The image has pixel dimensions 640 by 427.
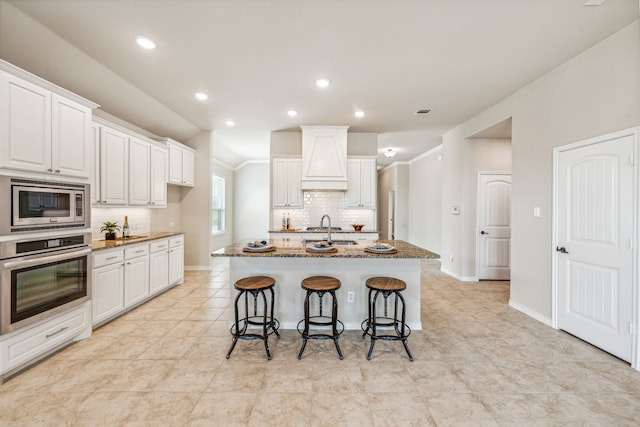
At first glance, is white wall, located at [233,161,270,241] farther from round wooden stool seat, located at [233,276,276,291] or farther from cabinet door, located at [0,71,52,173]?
cabinet door, located at [0,71,52,173]

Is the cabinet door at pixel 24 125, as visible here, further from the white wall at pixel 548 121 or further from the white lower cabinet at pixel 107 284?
the white wall at pixel 548 121

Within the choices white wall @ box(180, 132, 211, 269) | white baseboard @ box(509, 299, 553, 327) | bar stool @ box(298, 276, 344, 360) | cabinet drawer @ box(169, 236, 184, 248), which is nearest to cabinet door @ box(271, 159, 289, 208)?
white wall @ box(180, 132, 211, 269)

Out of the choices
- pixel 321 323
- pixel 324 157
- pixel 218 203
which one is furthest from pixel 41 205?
pixel 218 203

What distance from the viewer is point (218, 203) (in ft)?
26.2

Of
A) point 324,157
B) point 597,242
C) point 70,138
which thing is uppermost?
point 324,157

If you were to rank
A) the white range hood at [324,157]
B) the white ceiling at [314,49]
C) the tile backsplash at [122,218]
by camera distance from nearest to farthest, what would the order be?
the white ceiling at [314,49] < the tile backsplash at [122,218] < the white range hood at [324,157]

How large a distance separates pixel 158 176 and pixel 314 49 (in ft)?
11.1

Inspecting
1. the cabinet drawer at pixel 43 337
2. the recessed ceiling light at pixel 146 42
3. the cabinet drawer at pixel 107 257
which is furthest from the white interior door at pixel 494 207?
the cabinet drawer at pixel 43 337

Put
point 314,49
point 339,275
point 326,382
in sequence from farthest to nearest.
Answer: point 339,275, point 314,49, point 326,382

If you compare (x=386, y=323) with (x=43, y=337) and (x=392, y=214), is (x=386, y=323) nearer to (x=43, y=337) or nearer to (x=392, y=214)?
(x=43, y=337)

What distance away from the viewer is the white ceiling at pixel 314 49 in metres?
2.17

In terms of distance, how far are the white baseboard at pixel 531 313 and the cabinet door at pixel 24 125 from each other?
17.5 feet

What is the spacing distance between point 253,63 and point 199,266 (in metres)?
4.25

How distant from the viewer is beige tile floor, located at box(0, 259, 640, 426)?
5.76ft
